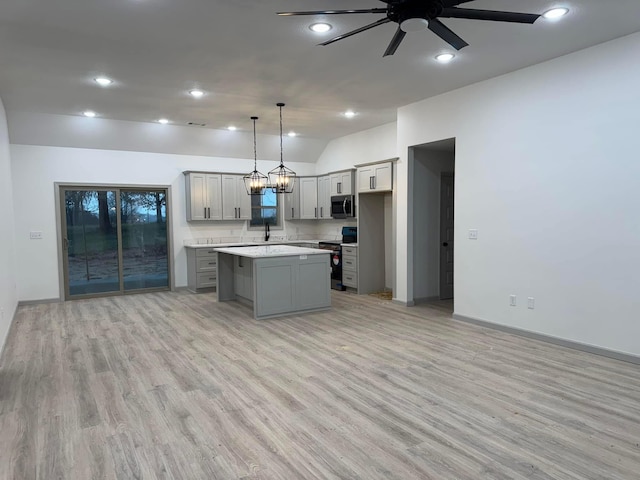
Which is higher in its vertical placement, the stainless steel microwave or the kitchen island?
the stainless steel microwave

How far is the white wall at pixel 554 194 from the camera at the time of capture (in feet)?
Answer: 13.0

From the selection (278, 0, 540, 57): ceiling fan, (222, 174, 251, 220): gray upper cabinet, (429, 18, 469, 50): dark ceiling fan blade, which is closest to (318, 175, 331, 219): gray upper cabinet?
(222, 174, 251, 220): gray upper cabinet

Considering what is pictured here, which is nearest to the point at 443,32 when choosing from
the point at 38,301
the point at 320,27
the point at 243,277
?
the point at 320,27

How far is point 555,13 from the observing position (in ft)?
11.1

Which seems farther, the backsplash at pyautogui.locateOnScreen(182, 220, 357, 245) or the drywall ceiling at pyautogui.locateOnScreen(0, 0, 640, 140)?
the backsplash at pyautogui.locateOnScreen(182, 220, 357, 245)

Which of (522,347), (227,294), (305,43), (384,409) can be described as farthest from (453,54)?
(227,294)

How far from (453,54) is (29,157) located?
6.80 metres

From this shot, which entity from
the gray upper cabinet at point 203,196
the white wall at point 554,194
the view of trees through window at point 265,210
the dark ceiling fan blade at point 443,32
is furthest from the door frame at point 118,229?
the dark ceiling fan blade at point 443,32

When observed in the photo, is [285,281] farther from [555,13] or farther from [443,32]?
[555,13]

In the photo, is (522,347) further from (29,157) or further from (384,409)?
(29,157)

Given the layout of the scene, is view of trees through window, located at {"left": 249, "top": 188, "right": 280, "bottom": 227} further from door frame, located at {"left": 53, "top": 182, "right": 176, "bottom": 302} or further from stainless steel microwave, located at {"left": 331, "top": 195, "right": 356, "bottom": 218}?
door frame, located at {"left": 53, "top": 182, "right": 176, "bottom": 302}

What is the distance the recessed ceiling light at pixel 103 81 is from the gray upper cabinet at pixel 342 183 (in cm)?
430

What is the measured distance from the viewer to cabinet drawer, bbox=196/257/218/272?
796cm

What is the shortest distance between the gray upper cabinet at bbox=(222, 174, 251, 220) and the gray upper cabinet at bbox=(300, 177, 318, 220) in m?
1.18
